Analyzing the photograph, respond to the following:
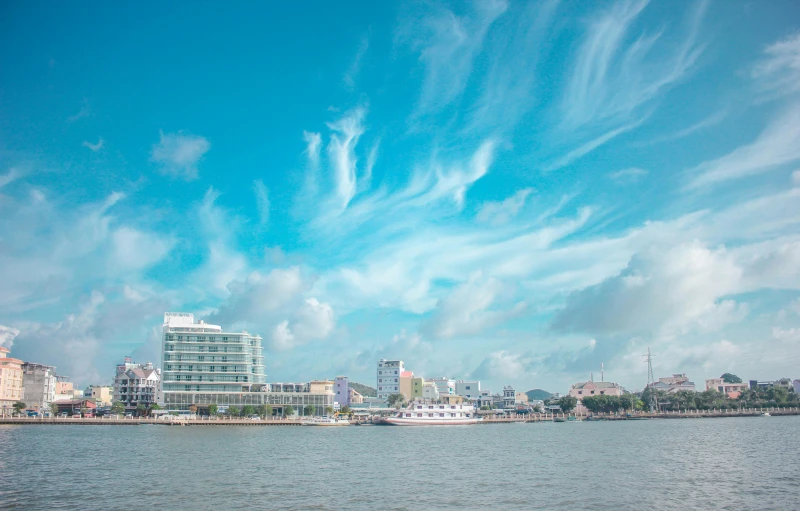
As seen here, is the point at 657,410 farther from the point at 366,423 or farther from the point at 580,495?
the point at 580,495

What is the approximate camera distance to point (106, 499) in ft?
121

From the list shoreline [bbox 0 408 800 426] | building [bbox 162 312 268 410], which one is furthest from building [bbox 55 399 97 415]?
building [bbox 162 312 268 410]

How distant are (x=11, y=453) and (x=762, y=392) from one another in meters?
→ 195

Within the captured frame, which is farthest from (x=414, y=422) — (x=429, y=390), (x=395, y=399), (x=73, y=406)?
(x=73, y=406)

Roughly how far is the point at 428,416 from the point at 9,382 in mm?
93283

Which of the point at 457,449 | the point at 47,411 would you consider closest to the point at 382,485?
the point at 457,449

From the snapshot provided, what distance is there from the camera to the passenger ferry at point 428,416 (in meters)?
142

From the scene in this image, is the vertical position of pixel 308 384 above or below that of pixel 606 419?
above

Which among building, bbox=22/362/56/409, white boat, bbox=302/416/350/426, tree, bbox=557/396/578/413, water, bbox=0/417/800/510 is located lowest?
tree, bbox=557/396/578/413

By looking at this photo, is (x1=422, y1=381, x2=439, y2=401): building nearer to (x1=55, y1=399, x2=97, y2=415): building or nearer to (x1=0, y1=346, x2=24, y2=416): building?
(x1=55, y1=399, x2=97, y2=415): building

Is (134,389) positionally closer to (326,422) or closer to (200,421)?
(200,421)

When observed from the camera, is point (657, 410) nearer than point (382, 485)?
No

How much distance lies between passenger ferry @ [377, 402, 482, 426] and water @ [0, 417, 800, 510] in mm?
67398

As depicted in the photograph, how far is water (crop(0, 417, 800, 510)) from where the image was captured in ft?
121
